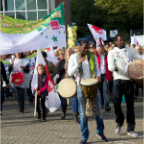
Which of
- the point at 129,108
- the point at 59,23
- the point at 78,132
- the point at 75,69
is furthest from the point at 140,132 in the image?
the point at 59,23

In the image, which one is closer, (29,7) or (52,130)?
(52,130)

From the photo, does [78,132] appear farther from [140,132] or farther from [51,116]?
[51,116]

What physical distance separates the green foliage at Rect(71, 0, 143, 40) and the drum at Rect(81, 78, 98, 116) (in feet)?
112

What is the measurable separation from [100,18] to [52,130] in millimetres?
33940

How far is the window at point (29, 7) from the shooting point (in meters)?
16.8

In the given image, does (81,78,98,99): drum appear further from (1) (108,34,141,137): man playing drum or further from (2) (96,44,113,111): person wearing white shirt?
(2) (96,44,113,111): person wearing white shirt

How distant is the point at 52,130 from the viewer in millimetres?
7371

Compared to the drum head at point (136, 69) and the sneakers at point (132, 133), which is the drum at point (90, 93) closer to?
the drum head at point (136, 69)

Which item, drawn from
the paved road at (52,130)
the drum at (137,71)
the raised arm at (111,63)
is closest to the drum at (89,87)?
the raised arm at (111,63)

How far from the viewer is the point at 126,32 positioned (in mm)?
40969

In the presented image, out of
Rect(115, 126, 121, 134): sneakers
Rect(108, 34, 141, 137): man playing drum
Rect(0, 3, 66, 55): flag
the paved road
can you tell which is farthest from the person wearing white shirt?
Rect(108, 34, 141, 137): man playing drum

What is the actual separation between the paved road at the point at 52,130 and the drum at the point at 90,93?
2.20ft

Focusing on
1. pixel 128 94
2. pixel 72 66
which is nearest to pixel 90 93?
pixel 72 66

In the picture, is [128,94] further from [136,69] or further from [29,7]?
[29,7]
